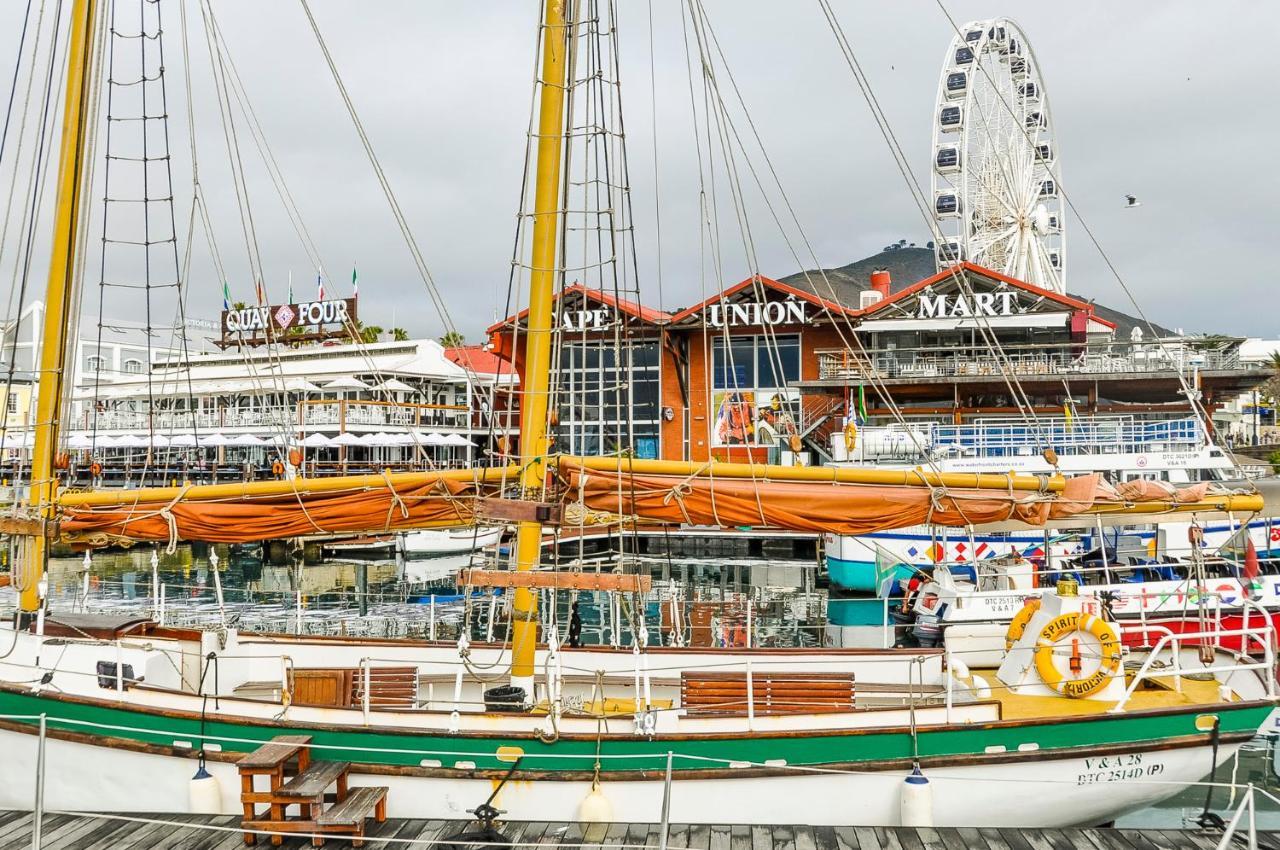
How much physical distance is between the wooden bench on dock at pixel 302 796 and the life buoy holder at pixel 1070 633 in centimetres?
742

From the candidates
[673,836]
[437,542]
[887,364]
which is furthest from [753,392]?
[673,836]

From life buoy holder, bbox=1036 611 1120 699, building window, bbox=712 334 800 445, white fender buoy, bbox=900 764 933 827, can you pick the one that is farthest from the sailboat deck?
building window, bbox=712 334 800 445

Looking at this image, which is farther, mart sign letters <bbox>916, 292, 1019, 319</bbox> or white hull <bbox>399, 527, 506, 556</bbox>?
mart sign letters <bbox>916, 292, 1019, 319</bbox>

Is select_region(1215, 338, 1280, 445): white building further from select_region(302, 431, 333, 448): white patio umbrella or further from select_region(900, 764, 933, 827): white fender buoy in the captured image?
select_region(900, 764, 933, 827): white fender buoy

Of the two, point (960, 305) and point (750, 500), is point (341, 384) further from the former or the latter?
point (750, 500)

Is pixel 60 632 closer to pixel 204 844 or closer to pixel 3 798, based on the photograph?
pixel 3 798

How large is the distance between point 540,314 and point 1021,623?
23.6ft

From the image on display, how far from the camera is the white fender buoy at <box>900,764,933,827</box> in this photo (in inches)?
363

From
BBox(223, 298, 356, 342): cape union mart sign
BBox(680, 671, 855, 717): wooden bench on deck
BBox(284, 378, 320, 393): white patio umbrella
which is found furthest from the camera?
BBox(223, 298, 356, 342): cape union mart sign

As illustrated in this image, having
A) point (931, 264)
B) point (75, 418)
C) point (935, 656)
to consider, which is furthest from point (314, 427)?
point (931, 264)

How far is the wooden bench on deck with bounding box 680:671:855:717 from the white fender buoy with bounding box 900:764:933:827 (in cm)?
97

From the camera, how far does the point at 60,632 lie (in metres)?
11.8

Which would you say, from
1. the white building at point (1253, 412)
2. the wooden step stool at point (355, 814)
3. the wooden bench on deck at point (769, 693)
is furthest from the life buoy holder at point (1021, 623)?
the white building at point (1253, 412)

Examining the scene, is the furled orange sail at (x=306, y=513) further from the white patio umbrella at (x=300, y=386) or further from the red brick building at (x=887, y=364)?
the white patio umbrella at (x=300, y=386)
